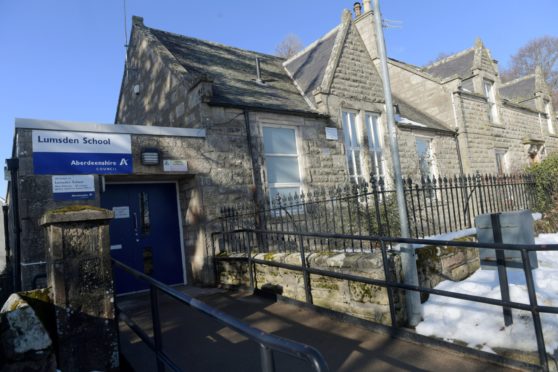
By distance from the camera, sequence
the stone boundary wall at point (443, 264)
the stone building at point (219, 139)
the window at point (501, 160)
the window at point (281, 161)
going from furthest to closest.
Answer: the window at point (501, 160) → the window at point (281, 161) → the stone building at point (219, 139) → the stone boundary wall at point (443, 264)

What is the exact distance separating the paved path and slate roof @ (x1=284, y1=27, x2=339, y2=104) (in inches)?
296

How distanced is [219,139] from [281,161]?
1969 millimetres

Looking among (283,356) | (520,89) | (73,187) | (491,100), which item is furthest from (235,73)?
(520,89)

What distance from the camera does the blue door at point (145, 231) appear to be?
26.0 feet

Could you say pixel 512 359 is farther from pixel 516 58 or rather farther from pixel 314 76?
pixel 516 58

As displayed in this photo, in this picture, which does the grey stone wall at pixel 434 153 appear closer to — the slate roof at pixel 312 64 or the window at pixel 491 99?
the slate roof at pixel 312 64

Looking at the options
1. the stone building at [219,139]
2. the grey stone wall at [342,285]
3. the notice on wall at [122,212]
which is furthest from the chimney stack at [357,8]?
the grey stone wall at [342,285]

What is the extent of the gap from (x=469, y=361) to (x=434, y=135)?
1218 centimetres

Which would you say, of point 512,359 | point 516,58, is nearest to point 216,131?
point 512,359

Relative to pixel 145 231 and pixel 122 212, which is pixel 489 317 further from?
pixel 122 212

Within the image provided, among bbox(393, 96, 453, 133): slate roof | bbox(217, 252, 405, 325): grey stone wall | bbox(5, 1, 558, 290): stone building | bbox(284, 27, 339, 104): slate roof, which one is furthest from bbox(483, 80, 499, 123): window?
bbox(217, 252, 405, 325): grey stone wall

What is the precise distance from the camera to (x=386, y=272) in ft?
14.2

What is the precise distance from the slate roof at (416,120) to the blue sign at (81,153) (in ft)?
30.4

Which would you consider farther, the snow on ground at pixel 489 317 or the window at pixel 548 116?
the window at pixel 548 116
